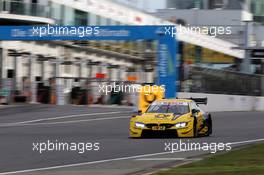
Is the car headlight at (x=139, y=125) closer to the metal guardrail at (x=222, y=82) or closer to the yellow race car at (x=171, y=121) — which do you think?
the yellow race car at (x=171, y=121)

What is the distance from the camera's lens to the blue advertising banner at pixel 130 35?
115ft

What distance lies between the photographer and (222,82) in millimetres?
43906

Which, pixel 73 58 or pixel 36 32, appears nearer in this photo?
pixel 36 32

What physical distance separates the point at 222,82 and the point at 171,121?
23.7 meters

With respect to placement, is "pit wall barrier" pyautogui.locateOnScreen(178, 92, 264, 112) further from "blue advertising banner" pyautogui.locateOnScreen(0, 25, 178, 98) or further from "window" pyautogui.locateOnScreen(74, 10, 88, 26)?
"window" pyautogui.locateOnScreen(74, 10, 88, 26)

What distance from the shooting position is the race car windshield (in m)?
21.5

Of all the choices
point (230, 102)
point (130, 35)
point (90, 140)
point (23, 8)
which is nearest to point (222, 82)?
point (230, 102)

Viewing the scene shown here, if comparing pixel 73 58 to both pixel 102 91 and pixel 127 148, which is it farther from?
pixel 127 148

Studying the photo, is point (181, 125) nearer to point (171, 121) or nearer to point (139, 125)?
point (171, 121)

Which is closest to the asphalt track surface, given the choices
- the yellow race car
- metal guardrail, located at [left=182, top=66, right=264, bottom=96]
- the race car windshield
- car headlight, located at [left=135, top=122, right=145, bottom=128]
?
the yellow race car

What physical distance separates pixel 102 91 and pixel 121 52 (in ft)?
59.4

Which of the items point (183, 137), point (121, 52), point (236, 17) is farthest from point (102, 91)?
point (236, 17)

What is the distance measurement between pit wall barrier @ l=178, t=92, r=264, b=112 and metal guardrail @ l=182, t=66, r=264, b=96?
1.10 ft

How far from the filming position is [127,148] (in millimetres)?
18078
